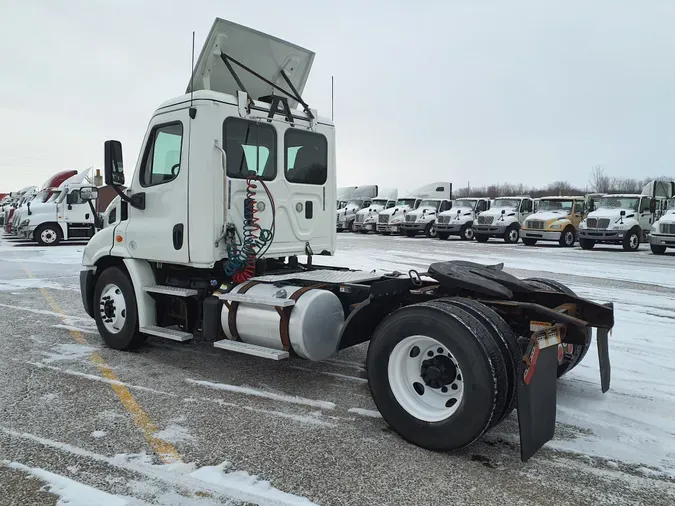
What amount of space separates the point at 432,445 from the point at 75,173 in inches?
1031

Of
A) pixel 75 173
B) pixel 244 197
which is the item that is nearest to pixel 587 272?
pixel 244 197

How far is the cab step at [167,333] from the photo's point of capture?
5434mm

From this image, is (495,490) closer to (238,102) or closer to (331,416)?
(331,416)

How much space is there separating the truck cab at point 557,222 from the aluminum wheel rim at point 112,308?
20.1 meters

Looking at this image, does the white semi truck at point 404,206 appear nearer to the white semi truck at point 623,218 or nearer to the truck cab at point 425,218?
the truck cab at point 425,218

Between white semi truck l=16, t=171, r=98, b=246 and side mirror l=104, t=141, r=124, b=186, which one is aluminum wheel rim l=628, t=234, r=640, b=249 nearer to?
side mirror l=104, t=141, r=124, b=186

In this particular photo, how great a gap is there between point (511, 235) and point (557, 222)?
8.06ft

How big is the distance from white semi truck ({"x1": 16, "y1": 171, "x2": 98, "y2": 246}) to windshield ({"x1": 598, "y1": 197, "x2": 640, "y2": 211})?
20.7 m

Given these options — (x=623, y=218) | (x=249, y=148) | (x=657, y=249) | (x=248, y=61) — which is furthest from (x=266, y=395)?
(x=623, y=218)

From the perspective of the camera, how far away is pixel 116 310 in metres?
6.16

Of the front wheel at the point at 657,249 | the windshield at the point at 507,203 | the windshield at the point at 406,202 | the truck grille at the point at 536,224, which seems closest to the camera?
the front wheel at the point at 657,249

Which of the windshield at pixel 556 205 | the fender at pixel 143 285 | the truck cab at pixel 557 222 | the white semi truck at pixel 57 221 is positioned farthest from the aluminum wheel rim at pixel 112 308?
the windshield at pixel 556 205

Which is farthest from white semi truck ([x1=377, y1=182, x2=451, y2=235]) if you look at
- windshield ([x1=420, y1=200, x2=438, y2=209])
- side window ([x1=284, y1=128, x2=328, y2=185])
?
side window ([x1=284, y1=128, x2=328, y2=185])

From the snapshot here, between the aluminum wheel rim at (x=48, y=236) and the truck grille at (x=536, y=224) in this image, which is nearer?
the aluminum wheel rim at (x=48, y=236)
